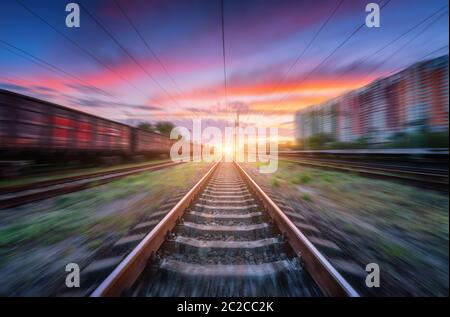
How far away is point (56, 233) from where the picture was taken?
10.8 feet

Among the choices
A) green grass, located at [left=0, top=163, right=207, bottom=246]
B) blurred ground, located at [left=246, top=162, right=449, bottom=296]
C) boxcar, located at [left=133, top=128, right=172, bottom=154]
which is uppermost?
boxcar, located at [left=133, top=128, right=172, bottom=154]

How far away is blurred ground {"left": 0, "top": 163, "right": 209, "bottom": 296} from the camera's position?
219 cm

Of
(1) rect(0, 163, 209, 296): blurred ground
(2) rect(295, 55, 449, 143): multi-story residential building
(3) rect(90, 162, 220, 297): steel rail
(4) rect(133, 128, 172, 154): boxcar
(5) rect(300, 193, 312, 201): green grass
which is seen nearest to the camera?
(3) rect(90, 162, 220, 297): steel rail

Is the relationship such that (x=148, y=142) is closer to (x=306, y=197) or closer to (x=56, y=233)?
(x=306, y=197)

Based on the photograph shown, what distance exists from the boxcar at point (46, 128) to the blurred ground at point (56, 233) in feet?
11.2

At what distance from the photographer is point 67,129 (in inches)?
362

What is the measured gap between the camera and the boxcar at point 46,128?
22.6 ft

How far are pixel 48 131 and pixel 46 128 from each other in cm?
13

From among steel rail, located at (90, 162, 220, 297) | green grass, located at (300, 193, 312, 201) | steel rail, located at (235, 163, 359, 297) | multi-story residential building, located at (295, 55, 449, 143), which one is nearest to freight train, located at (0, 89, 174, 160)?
steel rail, located at (90, 162, 220, 297)

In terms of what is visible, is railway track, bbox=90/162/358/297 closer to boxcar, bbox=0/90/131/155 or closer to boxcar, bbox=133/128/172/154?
boxcar, bbox=0/90/131/155

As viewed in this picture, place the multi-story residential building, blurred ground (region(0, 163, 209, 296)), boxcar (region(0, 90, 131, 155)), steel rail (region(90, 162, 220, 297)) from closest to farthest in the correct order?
steel rail (region(90, 162, 220, 297)), blurred ground (region(0, 163, 209, 296)), boxcar (region(0, 90, 131, 155)), the multi-story residential building

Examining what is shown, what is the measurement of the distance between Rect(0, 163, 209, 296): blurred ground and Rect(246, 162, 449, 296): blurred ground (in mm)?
3108
